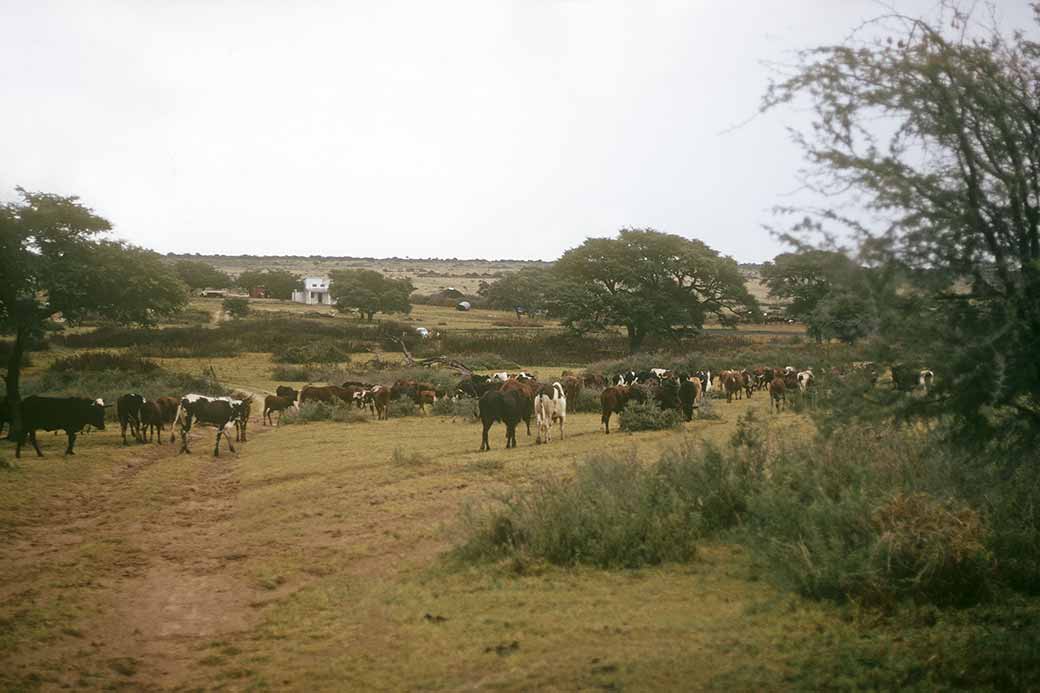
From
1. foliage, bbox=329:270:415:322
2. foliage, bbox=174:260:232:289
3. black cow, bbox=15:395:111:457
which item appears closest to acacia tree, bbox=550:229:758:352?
foliage, bbox=329:270:415:322

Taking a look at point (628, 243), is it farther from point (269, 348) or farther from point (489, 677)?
point (489, 677)

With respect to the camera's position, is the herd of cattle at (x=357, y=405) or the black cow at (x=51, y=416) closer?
the black cow at (x=51, y=416)

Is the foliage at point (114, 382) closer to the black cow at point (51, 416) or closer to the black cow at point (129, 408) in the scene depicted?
the black cow at point (129, 408)

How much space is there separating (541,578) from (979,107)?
5.51 m

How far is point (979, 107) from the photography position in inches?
221

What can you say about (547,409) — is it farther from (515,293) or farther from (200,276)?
(200,276)

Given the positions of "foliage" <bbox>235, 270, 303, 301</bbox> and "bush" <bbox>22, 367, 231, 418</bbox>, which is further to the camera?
"foliage" <bbox>235, 270, 303, 301</bbox>

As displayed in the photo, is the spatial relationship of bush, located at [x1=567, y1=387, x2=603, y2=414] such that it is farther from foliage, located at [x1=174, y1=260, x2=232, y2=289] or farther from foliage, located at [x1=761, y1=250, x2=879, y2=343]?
foliage, located at [x1=174, y1=260, x2=232, y2=289]

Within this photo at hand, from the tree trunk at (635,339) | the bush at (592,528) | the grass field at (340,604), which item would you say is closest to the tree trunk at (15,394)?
the grass field at (340,604)

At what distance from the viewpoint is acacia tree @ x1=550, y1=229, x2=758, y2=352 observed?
46.6 metres

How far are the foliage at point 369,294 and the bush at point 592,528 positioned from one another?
61.7 meters

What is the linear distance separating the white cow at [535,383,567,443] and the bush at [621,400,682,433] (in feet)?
5.41

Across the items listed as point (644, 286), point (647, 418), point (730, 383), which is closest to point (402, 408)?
point (647, 418)

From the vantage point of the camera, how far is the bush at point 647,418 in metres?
18.4
